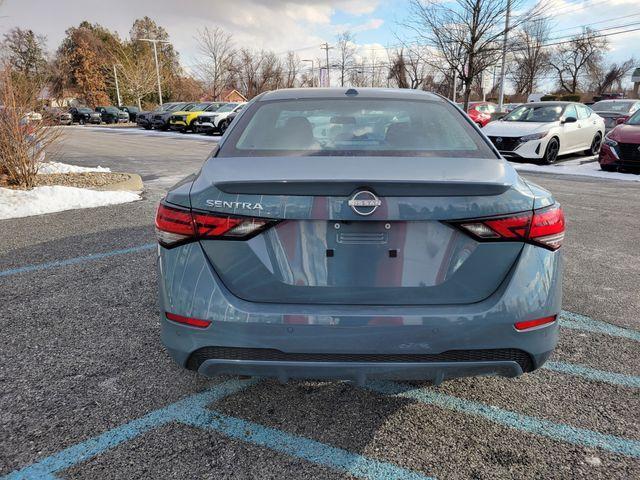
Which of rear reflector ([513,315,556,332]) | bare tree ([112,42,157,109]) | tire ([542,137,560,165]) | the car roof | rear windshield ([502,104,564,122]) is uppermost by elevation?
bare tree ([112,42,157,109])

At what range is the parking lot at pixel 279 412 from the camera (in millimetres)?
2055

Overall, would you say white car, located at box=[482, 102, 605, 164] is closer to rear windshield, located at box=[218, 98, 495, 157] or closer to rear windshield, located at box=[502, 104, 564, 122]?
rear windshield, located at box=[502, 104, 564, 122]

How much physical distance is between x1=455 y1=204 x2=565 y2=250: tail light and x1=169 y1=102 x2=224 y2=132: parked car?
87.7 ft

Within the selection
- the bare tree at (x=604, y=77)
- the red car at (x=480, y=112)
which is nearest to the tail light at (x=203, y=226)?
the red car at (x=480, y=112)

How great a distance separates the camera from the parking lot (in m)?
2.05

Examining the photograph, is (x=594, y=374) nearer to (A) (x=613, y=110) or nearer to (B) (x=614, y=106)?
(A) (x=613, y=110)

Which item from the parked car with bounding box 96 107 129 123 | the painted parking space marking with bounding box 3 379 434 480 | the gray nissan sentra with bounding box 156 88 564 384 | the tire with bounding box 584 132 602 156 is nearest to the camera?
the gray nissan sentra with bounding box 156 88 564 384

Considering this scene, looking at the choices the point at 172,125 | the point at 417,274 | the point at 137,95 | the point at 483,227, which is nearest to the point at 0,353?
the point at 417,274

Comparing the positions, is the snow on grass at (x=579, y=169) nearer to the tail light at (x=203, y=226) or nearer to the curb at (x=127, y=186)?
the curb at (x=127, y=186)

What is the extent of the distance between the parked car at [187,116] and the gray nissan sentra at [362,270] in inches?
1040

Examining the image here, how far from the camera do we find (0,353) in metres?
2.95

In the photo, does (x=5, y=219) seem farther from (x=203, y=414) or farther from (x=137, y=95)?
(x=137, y=95)

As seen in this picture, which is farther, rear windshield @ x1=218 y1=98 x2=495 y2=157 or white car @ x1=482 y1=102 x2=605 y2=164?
white car @ x1=482 y1=102 x2=605 y2=164

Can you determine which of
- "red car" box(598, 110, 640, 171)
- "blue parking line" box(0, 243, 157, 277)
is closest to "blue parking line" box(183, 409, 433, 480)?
"blue parking line" box(0, 243, 157, 277)
